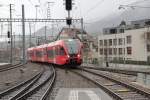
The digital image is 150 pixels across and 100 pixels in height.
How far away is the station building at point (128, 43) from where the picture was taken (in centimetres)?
9656

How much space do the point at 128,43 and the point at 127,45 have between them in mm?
634

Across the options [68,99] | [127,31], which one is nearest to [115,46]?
[127,31]

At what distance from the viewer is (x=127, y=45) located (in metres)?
109

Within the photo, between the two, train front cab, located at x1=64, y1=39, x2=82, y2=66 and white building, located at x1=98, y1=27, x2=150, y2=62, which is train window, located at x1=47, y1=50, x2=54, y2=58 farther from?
white building, located at x1=98, y1=27, x2=150, y2=62

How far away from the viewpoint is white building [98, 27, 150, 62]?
9655 cm

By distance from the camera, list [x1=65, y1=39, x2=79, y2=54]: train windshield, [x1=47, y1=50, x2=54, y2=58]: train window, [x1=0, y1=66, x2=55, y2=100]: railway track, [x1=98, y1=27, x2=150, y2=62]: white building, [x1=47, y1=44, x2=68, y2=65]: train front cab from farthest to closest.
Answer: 1. [x1=98, y1=27, x2=150, y2=62]: white building
2. [x1=47, y1=50, x2=54, y2=58]: train window
3. [x1=47, y1=44, x2=68, y2=65]: train front cab
4. [x1=65, y1=39, x2=79, y2=54]: train windshield
5. [x1=0, y1=66, x2=55, y2=100]: railway track

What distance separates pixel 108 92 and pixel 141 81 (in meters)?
6.61

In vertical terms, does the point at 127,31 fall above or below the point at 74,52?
above

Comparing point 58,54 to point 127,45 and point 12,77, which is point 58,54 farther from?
point 127,45

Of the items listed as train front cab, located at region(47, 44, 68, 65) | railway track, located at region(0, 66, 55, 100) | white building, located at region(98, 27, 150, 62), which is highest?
white building, located at region(98, 27, 150, 62)

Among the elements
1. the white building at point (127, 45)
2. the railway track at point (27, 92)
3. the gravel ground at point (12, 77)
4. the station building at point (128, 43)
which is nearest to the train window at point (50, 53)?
the gravel ground at point (12, 77)

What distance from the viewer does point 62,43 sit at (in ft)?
140

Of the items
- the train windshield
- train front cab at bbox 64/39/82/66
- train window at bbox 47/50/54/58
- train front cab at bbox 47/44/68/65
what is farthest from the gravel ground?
train window at bbox 47/50/54/58

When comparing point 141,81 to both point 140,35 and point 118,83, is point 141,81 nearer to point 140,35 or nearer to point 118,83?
point 118,83
